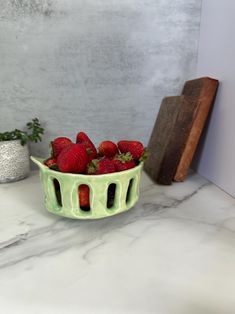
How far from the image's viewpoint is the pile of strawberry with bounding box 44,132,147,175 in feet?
1.71

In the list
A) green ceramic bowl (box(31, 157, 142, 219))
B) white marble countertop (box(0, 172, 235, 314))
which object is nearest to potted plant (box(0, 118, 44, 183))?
white marble countertop (box(0, 172, 235, 314))

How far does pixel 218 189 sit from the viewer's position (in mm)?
742

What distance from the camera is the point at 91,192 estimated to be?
20.6 inches

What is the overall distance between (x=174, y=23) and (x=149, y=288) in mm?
767

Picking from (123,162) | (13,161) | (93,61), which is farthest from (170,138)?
(13,161)

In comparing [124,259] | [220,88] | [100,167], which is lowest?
[124,259]

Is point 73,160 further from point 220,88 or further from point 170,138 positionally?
point 220,88

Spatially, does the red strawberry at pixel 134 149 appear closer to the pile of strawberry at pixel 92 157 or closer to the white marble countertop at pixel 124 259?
the pile of strawberry at pixel 92 157

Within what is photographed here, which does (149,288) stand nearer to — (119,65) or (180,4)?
(119,65)

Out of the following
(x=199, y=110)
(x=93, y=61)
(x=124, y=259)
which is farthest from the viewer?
(x=93, y=61)

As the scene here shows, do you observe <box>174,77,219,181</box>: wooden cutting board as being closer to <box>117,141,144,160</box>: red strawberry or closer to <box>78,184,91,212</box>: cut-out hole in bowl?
<box>117,141,144,160</box>: red strawberry

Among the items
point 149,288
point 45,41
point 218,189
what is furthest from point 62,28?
point 149,288

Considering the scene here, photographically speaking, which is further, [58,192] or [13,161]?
[13,161]

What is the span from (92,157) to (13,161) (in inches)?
12.6
